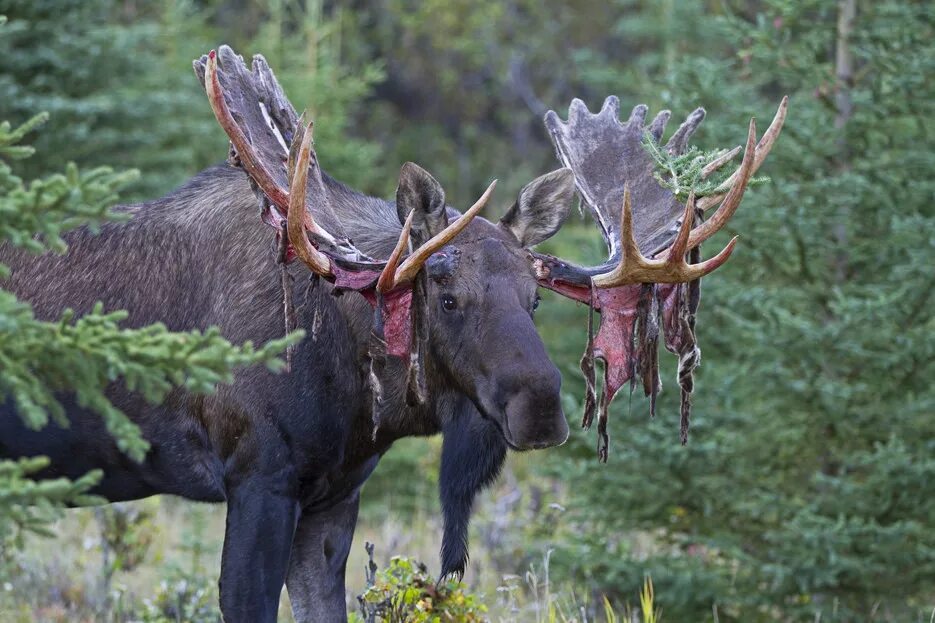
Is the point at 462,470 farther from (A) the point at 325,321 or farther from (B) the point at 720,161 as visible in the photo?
(B) the point at 720,161

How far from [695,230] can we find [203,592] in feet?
10.2

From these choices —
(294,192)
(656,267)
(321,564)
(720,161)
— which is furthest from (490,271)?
(321,564)

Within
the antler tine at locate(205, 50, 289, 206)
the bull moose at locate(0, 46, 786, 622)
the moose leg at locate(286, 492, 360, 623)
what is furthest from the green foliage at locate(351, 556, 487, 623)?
the antler tine at locate(205, 50, 289, 206)

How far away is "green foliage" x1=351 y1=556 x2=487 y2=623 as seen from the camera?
470cm

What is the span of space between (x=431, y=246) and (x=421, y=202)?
38 cm

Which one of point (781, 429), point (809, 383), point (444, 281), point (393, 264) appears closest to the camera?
point (393, 264)

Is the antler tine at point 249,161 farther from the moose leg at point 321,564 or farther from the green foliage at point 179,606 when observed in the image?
the green foliage at point 179,606

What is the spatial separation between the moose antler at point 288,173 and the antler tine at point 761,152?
107 cm

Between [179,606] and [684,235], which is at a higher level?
[684,235]

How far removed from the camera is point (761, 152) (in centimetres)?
462

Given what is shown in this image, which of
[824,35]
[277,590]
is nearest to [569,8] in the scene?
[824,35]

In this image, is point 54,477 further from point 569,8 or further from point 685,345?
point 569,8

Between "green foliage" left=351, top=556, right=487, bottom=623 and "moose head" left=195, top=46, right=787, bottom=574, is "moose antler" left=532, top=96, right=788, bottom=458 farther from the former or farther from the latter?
"green foliage" left=351, top=556, right=487, bottom=623

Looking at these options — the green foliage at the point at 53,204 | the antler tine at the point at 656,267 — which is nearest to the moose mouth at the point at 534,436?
the antler tine at the point at 656,267
